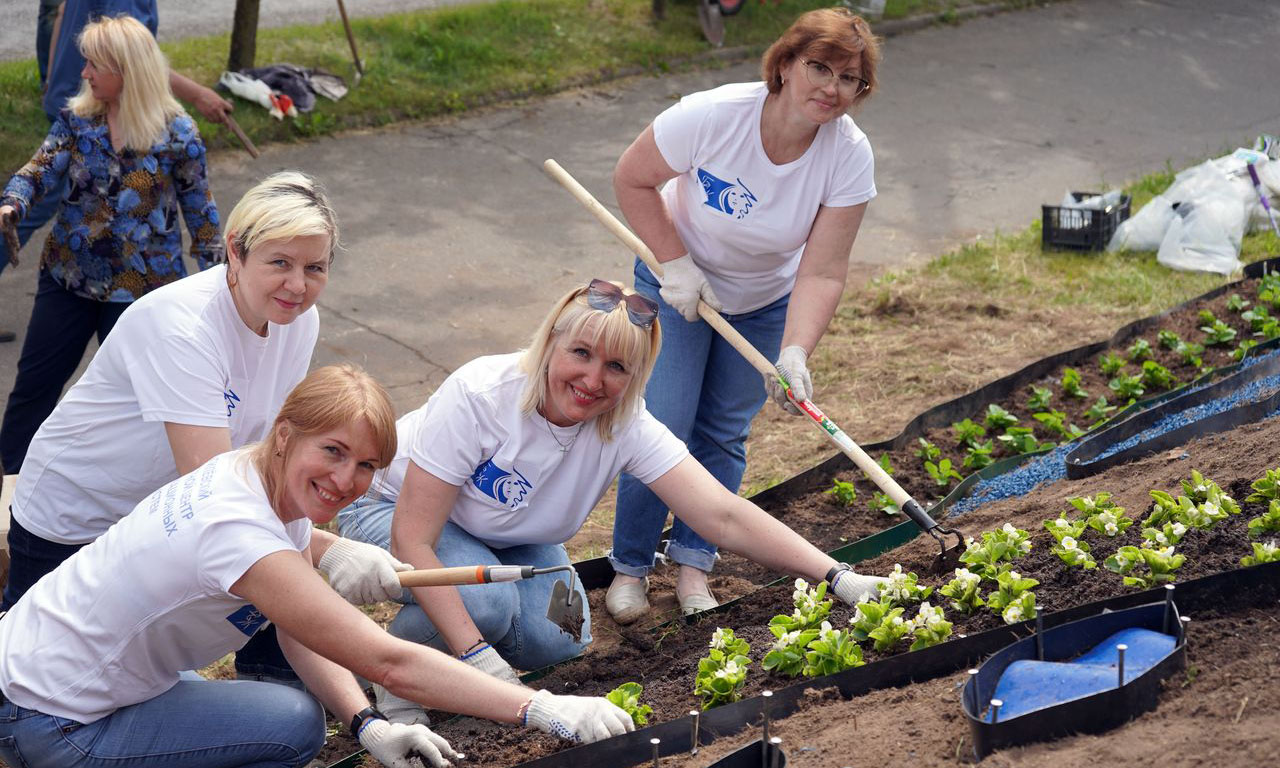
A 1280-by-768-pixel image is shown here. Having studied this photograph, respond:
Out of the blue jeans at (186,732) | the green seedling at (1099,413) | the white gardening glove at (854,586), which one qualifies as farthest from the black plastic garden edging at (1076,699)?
the green seedling at (1099,413)

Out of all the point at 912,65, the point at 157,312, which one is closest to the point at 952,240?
the point at 912,65

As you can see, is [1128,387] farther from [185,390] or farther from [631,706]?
[185,390]

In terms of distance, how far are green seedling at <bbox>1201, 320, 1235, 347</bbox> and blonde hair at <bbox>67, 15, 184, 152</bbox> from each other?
464cm

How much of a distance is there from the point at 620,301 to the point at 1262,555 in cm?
171

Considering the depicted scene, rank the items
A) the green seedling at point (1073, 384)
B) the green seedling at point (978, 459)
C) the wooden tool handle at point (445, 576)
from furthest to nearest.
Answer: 1. the green seedling at point (1073, 384)
2. the green seedling at point (978, 459)
3. the wooden tool handle at point (445, 576)

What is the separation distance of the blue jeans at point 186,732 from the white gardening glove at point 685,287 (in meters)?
1.75

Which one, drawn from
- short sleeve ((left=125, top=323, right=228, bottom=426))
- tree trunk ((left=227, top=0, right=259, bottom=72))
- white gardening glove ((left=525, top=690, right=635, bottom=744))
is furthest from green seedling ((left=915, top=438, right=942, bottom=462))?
tree trunk ((left=227, top=0, right=259, bottom=72))

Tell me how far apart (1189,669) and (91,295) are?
380cm

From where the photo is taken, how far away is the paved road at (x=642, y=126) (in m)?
7.11

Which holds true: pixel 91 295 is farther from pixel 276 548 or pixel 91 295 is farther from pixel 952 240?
pixel 952 240

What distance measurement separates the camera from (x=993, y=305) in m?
7.26

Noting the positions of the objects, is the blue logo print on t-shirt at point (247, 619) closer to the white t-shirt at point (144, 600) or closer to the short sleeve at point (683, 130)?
the white t-shirt at point (144, 600)

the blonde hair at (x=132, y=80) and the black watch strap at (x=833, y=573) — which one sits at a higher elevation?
the blonde hair at (x=132, y=80)

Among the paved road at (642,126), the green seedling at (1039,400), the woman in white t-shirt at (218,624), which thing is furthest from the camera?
the paved road at (642,126)
